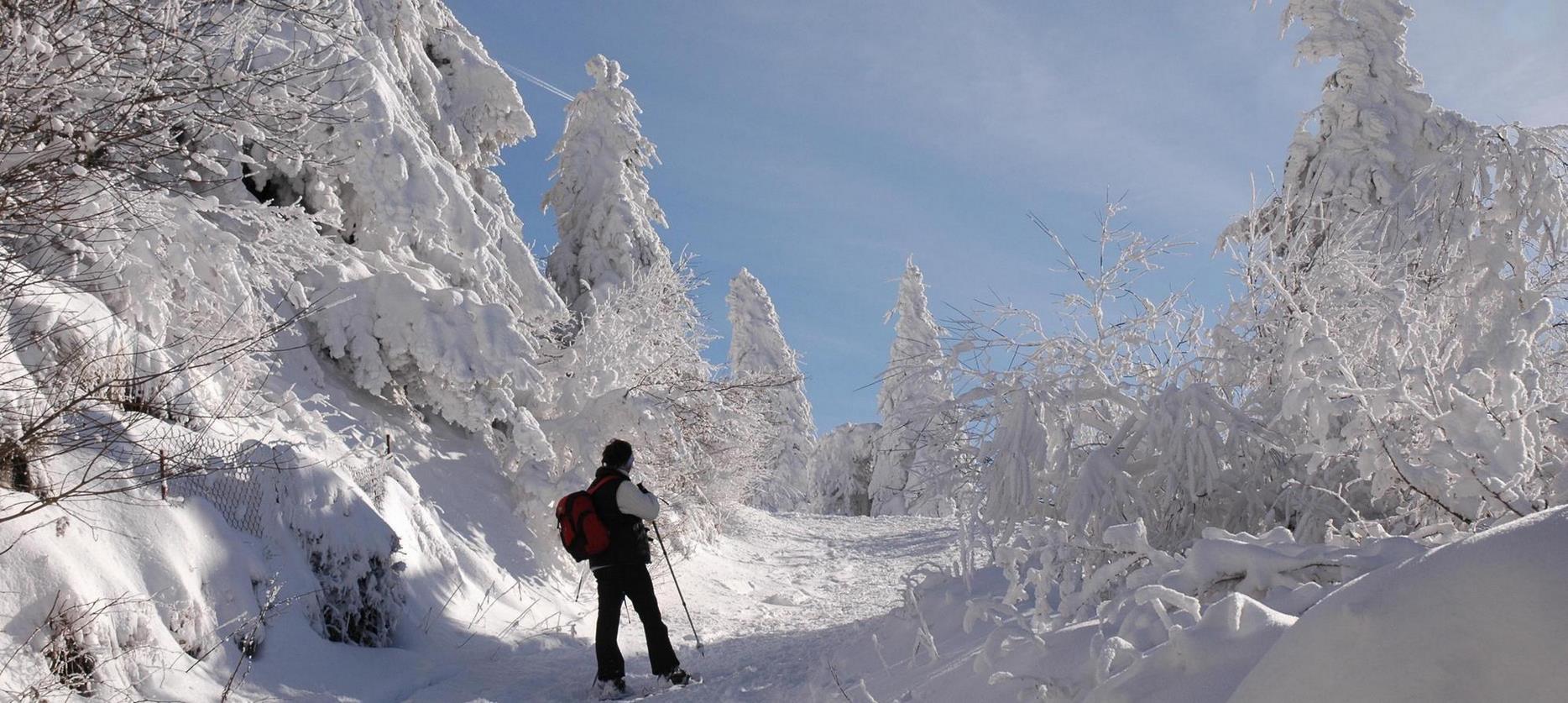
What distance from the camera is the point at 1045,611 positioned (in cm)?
391

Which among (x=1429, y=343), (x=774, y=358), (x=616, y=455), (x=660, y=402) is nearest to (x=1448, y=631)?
(x=1429, y=343)

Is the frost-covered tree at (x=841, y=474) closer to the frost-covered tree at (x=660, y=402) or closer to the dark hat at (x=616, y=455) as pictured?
the frost-covered tree at (x=660, y=402)

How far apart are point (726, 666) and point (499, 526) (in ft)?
13.0

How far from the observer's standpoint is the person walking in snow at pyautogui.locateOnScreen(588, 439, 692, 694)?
611 centimetres

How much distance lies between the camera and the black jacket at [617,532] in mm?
6312

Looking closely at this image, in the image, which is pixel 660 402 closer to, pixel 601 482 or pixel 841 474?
pixel 601 482

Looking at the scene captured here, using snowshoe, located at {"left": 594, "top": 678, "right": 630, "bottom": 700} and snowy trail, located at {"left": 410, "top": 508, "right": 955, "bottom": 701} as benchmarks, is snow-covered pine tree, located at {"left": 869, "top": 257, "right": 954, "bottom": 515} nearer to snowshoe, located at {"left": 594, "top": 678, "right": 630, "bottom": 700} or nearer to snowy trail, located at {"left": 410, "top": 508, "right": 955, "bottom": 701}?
snowy trail, located at {"left": 410, "top": 508, "right": 955, "bottom": 701}

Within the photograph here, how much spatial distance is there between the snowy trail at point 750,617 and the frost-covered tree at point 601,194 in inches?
309

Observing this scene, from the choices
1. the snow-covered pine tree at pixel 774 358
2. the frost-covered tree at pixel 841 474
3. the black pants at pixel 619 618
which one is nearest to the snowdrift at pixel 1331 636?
the black pants at pixel 619 618

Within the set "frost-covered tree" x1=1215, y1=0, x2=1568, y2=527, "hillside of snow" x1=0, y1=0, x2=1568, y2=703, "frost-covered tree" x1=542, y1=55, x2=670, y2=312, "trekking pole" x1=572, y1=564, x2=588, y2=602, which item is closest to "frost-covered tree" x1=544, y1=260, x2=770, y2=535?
"hillside of snow" x1=0, y1=0, x2=1568, y2=703

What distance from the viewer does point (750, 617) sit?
31.1ft

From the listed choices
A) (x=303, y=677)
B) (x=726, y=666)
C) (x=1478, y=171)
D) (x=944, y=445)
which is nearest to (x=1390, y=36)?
(x=1478, y=171)

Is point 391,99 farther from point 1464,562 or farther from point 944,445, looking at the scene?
point 1464,562

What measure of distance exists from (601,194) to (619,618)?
1828 centimetres
